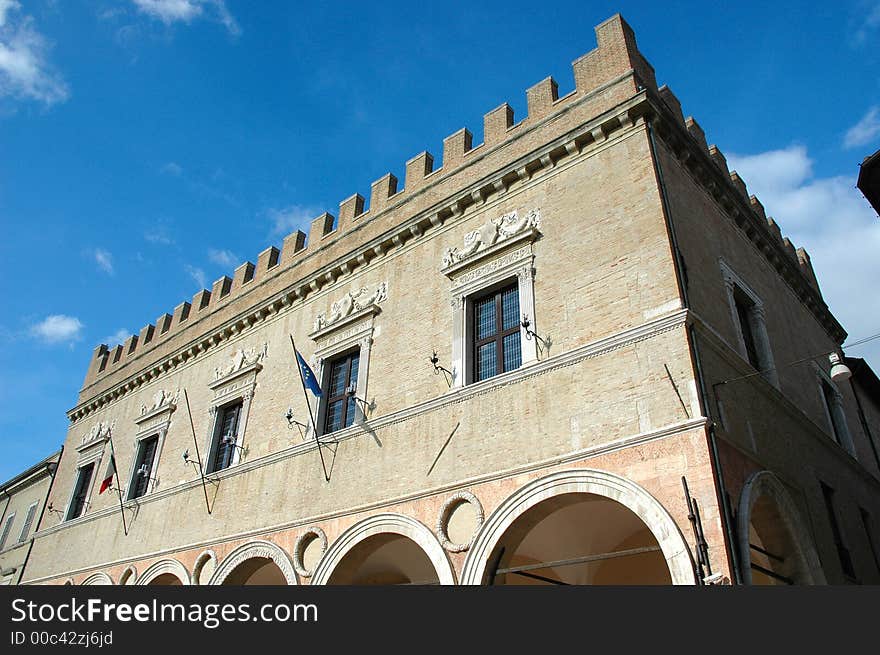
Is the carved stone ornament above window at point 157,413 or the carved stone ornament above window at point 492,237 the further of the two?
the carved stone ornament above window at point 157,413

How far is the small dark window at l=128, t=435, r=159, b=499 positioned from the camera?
15.0 m

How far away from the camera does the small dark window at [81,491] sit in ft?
55.1

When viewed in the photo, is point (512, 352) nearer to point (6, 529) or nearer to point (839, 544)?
point (839, 544)

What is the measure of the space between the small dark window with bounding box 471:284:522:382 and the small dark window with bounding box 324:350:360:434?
8.06ft

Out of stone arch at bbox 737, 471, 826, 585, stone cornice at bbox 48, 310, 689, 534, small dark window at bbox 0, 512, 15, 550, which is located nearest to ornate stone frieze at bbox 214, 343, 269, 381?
stone cornice at bbox 48, 310, 689, 534

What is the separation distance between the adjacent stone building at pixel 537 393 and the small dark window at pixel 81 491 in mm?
2254

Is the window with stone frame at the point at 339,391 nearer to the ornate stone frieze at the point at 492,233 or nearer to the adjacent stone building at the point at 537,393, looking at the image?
the adjacent stone building at the point at 537,393

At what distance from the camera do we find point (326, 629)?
550cm

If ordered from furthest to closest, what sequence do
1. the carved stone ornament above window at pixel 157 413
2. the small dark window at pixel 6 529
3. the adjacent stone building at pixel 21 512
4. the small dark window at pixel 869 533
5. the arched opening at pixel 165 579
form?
the small dark window at pixel 6 529 < the adjacent stone building at pixel 21 512 < the carved stone ornament above window at pixel 157 413 < the arched opening at pixel 165 579 < the small dark window at pixel 869 533

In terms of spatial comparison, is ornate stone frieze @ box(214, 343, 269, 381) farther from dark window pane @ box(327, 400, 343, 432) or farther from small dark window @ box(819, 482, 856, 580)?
small dark window @ box(819, 482, 856, 580)

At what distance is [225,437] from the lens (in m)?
13.6

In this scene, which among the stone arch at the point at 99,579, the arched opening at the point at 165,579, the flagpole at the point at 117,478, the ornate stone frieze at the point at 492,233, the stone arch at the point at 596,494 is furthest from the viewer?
the flagpole at the point at 117,478

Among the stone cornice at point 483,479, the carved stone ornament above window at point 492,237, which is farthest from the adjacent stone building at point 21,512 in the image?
the carved stone ornament above window at point 492,237

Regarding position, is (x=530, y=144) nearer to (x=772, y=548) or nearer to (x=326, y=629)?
(x=772, y=548)
